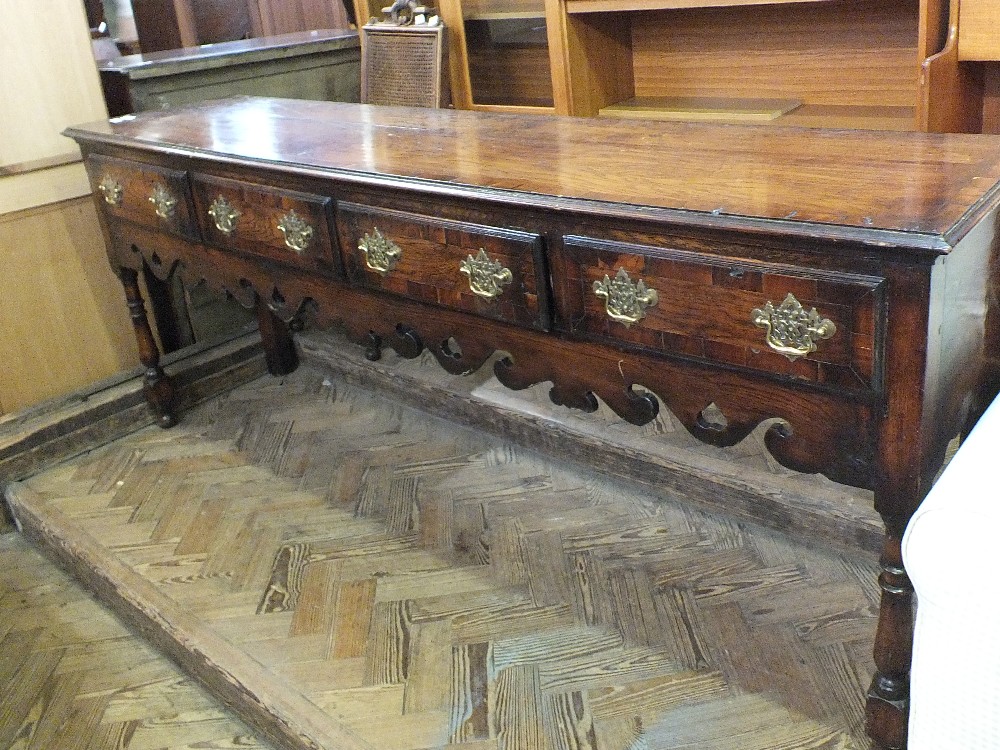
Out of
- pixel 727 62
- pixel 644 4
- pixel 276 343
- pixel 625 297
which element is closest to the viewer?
pixel 625 297

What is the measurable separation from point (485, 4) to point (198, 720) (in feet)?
7.57

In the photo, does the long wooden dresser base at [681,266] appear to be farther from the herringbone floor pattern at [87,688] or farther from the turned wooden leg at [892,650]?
the herringbone floor pattern at [87,688]

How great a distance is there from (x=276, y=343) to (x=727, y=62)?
1584 mm

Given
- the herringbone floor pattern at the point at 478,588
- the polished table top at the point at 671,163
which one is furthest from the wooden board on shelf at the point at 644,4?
the herringbone floor pattern at the point at 478,588

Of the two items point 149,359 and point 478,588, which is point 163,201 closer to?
point 149,359

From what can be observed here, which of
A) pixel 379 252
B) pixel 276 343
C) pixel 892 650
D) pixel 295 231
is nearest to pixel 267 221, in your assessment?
pixel 295 231

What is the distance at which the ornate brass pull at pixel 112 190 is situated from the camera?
224cm

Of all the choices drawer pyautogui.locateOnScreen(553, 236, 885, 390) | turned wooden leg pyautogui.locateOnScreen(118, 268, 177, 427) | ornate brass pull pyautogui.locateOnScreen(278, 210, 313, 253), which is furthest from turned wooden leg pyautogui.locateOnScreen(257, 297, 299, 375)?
drawer pyautogui.locateOnScreen(553, 236, 885, 390)

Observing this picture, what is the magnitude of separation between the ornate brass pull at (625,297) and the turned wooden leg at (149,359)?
1.60 metres

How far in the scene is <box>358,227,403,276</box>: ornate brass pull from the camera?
5.18 feet

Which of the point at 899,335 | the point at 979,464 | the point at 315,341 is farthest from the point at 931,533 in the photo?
the point at 315,341

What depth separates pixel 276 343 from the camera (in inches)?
116

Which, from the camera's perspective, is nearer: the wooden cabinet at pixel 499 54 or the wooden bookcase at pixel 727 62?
the wooden bookcase at pixel 727 62

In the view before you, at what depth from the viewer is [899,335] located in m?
1.07
